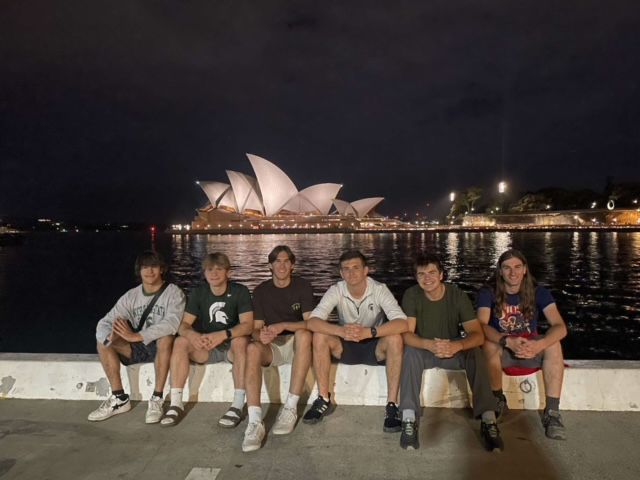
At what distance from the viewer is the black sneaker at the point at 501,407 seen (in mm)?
2782

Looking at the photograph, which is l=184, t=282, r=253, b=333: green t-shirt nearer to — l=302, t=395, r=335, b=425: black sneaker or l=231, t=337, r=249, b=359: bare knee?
l=231, t=337, r=249, b=359: bare knee

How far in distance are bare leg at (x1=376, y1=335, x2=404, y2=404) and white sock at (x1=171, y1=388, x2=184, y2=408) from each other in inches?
56.3

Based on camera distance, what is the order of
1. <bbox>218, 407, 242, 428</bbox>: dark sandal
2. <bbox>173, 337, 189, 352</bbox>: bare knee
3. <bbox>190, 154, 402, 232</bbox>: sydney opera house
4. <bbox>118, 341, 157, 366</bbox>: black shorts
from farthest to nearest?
<bbox>190, 154, 402, 232</bbox>: sydney opera house < <bbox>118, 341, 157, 366</bbox>: black shorts < <bbox>173, 337, 189, 352</bbox>: bare knee < <bbox>218, 407, 242, 428</bbox>: dark sandal

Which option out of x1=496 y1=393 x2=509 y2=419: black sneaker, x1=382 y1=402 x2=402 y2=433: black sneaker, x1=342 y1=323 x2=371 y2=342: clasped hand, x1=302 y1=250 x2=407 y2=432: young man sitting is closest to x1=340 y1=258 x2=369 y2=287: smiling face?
x1=302 y1=250 x2=407 y2=432: young man sitting

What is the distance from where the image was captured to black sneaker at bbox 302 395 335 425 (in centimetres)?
287

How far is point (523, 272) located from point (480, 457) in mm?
1280

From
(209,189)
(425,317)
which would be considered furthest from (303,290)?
(209,189)

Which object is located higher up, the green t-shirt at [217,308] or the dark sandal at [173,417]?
the green t-shirt at [217,308]

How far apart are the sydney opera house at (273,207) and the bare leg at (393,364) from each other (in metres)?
62.4

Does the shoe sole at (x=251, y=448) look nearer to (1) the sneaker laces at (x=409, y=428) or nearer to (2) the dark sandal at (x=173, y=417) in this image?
(2) the dark sandal at (x=173, y=417)

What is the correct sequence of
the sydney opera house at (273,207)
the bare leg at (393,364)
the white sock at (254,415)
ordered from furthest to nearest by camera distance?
the sydney opera house at (273,207), the bare leg at (393,364), the white sock at (254,415)

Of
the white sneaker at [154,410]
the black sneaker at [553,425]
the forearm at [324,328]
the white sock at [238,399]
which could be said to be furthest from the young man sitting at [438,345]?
the white sneaker at [154,410]

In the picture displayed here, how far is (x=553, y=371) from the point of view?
2.87 meters

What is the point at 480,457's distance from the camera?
2434 mm
